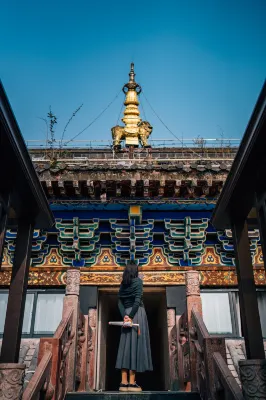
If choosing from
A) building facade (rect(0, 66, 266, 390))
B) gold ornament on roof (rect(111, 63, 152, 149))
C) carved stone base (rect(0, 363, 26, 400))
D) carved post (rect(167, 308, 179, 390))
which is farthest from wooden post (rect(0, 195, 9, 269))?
gold ornament on roof (rect(111, 63, 152, 149))

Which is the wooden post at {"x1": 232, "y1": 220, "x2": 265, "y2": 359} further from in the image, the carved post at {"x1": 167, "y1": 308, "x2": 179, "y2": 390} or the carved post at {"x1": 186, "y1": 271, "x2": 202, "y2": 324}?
the carved post at {"x1": 167, "y1": 308, "x2": 179, "y2": 390}

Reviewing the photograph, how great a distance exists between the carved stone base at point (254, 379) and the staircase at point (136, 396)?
6.69 feet

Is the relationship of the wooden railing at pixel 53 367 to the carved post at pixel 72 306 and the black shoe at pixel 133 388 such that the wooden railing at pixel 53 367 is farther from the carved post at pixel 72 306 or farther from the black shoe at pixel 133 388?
the black shoe at pixel 133 388

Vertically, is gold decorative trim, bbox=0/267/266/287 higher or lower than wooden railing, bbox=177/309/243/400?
higher

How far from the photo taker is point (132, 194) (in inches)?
306

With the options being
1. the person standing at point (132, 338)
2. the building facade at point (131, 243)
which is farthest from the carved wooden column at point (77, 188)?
the person standing at point (132, 338)

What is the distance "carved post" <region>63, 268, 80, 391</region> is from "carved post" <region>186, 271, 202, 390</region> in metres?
1.83

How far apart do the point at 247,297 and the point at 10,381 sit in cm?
254

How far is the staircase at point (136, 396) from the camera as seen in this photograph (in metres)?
5.63

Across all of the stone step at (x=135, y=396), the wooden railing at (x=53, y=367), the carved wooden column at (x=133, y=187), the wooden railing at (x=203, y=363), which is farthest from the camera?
the carved wooden column at (x=133, y=187)

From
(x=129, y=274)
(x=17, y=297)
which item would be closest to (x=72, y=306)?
(x=129, y=274)

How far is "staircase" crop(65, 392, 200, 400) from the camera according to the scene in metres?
5.63

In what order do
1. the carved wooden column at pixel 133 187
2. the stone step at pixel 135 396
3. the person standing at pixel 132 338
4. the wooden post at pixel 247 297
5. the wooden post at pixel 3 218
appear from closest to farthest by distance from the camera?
the wooden post at pixel 3 218 → the wooden post at pixel 247 297 → the stone step at pixel 135 396 → the person standing at pixel 132 338 → the carved wooden column at pixel 133 187

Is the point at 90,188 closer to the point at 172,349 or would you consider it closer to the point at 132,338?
the point at 132,338
